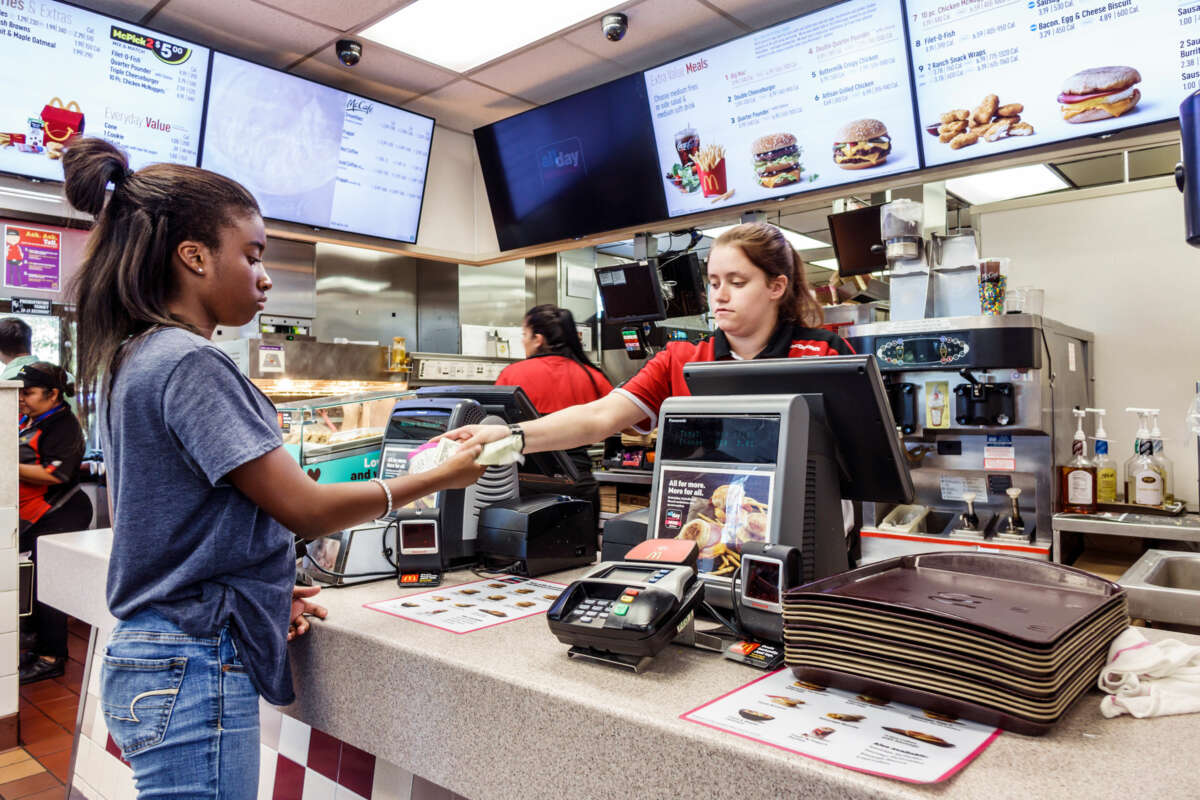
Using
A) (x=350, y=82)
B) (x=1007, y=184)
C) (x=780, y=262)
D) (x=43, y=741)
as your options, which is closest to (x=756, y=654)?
(x=780, y=262)

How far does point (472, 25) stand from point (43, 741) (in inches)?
154

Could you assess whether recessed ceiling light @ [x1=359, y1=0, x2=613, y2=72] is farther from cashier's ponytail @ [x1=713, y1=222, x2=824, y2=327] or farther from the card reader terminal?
the card reader terminal

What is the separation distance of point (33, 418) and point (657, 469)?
4.08 m

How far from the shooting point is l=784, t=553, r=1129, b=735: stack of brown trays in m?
0.85

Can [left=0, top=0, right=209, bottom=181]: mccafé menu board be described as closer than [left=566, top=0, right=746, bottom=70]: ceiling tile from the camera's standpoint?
Yes

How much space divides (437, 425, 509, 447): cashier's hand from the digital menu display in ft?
11.3

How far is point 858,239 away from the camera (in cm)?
378

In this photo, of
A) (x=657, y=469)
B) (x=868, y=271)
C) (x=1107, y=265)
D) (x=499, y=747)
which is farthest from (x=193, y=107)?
(x=1107, y=265)

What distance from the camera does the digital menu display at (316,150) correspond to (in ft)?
14.1

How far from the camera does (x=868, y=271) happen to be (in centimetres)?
385

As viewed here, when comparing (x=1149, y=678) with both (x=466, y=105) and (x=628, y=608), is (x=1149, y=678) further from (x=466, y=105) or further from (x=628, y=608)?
(x=466, y=105)

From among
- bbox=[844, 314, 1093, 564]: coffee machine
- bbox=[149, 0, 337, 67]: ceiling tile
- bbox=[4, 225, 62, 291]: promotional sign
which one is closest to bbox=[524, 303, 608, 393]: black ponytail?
bbox=[844, 314, 1093, 564]: coffee machine

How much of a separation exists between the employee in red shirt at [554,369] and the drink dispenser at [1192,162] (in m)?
2.81

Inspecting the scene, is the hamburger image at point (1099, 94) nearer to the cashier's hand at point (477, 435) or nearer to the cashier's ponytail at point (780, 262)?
the cashier's ponytail at point (780, 262)
